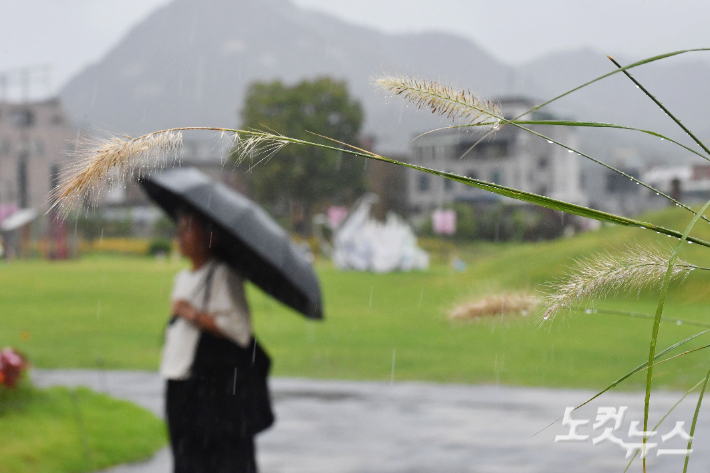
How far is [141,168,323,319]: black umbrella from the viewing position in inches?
145

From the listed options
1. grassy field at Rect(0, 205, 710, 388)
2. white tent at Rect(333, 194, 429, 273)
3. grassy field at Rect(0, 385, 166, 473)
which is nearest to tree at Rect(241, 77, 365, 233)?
white tent at Rect(333, 194, 429, 273)

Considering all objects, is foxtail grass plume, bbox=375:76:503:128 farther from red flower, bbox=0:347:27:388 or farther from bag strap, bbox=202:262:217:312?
red flower, bbox=0:347:27:388

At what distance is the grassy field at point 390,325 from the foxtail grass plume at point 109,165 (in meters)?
0.43

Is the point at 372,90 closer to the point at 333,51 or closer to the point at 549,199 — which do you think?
the point at 549,199

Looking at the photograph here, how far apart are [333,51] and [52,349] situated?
49830 millimetres

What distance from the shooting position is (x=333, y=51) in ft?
208

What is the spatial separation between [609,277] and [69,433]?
5.41 meters

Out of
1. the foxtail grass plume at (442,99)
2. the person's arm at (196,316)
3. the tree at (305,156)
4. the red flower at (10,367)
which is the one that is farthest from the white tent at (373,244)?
the foxtail grass plume at (442,99)

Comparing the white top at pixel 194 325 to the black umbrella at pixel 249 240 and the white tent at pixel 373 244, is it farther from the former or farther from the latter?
the white tent at pixel 373 244

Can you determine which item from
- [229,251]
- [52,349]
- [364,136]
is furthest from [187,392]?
[364,136]

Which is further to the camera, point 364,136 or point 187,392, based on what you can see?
point 364,136

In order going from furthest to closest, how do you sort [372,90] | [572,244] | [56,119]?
[56,119] < [572,244] < [372,90]

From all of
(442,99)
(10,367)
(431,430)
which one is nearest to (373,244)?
(431,430)

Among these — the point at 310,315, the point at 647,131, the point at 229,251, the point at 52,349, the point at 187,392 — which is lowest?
the point at 52,349
